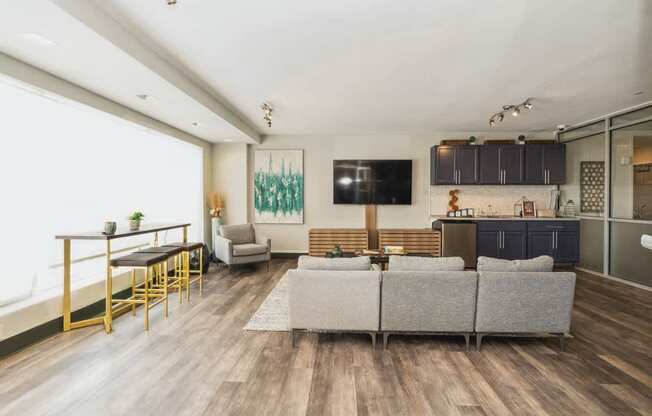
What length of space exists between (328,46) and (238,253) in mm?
3476

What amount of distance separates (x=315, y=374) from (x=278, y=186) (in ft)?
15.0

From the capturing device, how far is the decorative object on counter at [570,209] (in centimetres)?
578

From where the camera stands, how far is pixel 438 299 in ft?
8.55

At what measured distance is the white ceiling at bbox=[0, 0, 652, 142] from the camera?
218cm

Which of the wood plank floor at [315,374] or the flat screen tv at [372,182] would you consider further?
the flat screen tv at [372,182]

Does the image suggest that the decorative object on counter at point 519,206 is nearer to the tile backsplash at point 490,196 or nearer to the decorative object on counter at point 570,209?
the tile backsplash at point 490,196

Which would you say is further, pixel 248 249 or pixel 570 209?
pixel 570 209

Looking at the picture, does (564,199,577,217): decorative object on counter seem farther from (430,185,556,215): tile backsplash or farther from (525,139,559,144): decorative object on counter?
(525,139,559,144): decorative object on counter

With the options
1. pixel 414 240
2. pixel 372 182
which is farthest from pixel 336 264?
pixel 372 182

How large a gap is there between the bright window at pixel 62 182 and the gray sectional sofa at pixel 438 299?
2456mm

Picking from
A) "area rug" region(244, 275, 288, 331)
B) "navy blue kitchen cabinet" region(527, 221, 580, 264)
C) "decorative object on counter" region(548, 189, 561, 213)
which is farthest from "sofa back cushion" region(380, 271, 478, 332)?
"decorative object on counter" region(548, 189, 561, 213)

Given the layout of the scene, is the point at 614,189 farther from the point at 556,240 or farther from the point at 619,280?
the point at 619,280

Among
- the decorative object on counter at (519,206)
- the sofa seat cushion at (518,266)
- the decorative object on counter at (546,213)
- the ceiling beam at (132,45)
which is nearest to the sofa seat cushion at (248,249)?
the ceiling beam at (132,45)

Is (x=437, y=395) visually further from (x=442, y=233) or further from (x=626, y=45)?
(x=442, y=233)
